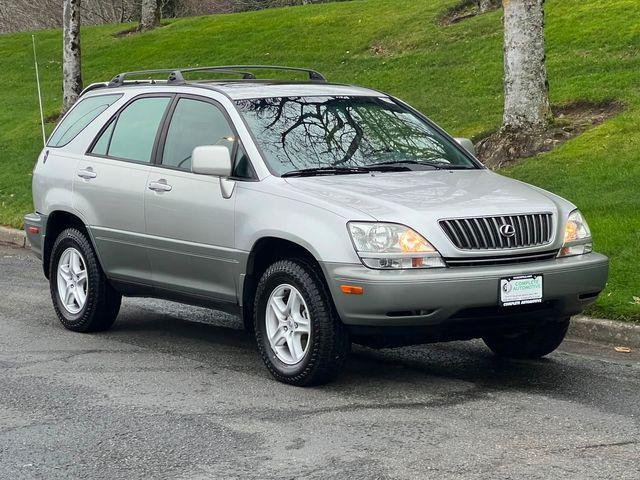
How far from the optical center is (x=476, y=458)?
17.5 feet

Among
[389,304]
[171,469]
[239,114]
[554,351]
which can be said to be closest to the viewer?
[171,469]

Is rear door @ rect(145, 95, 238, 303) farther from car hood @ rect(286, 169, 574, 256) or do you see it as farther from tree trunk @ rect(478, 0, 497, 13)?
tree trunk @ rect(478, 0, 497, 13)

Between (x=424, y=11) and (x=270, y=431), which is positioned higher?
(x=424, y=11)

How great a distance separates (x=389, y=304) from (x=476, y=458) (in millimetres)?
1255

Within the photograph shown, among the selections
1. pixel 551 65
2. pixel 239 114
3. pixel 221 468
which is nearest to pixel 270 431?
pixel 221 468

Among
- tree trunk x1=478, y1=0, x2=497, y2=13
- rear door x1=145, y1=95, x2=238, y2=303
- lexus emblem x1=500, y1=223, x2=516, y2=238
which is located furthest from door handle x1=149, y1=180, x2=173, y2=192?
tree trunk x1=478, y1=0, x2=497, y2=13

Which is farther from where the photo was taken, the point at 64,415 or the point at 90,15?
the point at 90,15

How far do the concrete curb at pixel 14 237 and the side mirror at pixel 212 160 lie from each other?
7.49 metres

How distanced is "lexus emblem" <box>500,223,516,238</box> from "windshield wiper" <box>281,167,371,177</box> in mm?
1085

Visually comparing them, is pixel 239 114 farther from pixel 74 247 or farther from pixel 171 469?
pixel 171 469

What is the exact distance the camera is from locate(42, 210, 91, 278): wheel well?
890 centimetres

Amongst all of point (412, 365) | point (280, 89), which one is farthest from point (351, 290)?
point (280, 89)

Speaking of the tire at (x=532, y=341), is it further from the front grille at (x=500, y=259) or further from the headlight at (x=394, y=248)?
the headlight at (x=394, y=248)

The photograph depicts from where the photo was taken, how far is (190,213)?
7.55 metres
